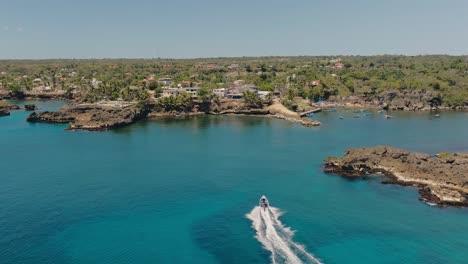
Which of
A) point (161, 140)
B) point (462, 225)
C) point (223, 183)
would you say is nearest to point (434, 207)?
point (462, 225)

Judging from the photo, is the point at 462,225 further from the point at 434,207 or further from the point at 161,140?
the point at 161,140

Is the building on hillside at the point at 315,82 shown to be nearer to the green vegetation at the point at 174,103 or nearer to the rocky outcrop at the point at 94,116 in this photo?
the green vegetation at the point at 174,103

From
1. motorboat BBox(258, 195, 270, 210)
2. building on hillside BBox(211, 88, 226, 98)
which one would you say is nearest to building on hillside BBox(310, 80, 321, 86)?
building on hillside BBox(211, 88, 226, 98)

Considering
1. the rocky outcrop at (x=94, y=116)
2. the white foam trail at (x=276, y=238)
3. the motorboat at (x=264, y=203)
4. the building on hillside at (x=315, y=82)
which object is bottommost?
the white foam trail at (x=276, y=238)

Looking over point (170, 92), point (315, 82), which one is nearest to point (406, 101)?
point (315, 82)

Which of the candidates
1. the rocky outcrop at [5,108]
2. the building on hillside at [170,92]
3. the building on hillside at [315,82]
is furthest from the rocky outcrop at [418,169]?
the rocky outcrop at [5,108]

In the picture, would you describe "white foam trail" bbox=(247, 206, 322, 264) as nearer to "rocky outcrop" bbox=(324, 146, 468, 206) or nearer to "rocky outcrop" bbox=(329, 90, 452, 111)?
"rocky outcrop" bbox=(324, 146, 468, 206)
